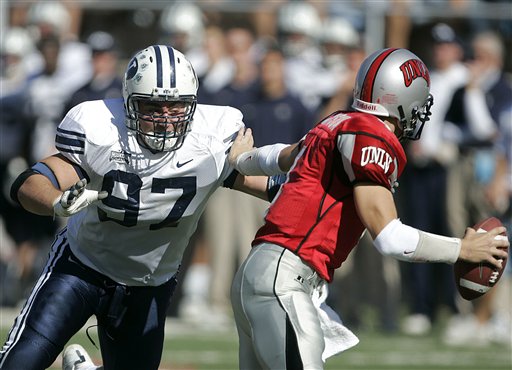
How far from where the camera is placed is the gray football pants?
410cm

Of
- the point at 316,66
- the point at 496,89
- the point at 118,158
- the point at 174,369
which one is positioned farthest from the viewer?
the point at 316,66

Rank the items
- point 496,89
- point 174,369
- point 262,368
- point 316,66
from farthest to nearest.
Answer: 1. point 316,66
2. point 496,89
3. point 174,369
4. point 262,368

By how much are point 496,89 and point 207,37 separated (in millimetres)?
2497

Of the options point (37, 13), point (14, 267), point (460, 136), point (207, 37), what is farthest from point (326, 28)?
point (14, 267)

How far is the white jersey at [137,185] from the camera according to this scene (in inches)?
186

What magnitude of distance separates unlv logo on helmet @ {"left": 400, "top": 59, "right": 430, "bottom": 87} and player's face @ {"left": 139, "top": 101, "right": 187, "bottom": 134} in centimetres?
91

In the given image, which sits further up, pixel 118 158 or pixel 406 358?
pixel 118 158

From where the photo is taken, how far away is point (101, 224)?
4.87 metres

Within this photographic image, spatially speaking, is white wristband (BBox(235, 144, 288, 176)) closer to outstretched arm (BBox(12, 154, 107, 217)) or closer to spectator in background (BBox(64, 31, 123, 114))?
outstretched arm (BBox(12, 154, 107, 217))

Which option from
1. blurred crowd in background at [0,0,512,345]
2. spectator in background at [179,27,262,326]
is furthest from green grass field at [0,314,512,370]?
spectator in background at [179,27,262,326]

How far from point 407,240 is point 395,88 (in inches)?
22.7

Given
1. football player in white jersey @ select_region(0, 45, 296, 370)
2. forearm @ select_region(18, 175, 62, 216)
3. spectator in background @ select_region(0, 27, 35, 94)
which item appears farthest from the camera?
spectator in background @ select_region(0, 27, 35, 94)

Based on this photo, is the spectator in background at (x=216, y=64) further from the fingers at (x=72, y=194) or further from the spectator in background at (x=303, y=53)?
the fingers at (x=72, y=194)

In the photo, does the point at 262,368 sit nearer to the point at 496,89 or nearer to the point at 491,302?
the point at 491,302
